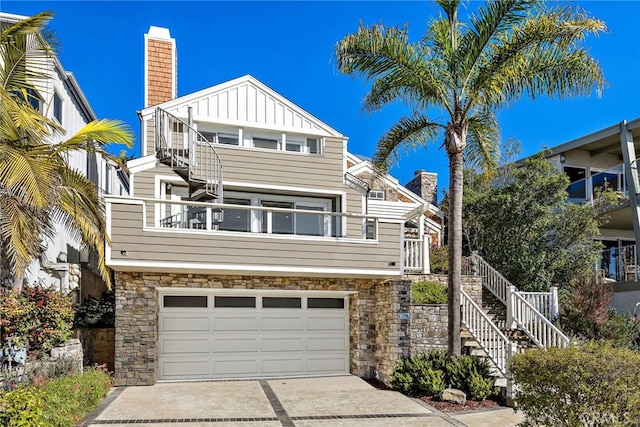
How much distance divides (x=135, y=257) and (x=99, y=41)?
44.5ft

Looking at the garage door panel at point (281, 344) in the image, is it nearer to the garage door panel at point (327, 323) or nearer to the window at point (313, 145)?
the garage door panel at point (327, 323)

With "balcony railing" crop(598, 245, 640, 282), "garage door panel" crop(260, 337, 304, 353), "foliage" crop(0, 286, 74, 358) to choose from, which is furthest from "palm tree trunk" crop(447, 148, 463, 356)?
"balcony railing" crop(598, 245, 640, 282)

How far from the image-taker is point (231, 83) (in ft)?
49.2

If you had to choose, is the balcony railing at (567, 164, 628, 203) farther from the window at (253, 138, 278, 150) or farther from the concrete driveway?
the concrete driveway

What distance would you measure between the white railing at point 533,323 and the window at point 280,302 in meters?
5.50

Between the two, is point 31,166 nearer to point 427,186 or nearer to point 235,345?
point 235,345

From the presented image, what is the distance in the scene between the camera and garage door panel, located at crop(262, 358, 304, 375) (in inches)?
536

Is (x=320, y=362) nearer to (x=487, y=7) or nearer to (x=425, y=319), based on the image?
(x=425, y=319)

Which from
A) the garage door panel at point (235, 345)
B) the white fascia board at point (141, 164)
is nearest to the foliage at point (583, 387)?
the garage door panel at point (235, 345)

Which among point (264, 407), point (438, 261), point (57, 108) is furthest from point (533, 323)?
point (57, 108)

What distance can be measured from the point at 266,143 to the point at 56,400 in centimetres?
888

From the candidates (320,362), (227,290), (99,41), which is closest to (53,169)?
(227,290)

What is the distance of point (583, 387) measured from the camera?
7.40 meters

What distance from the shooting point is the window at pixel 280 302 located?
13797 millimetres
